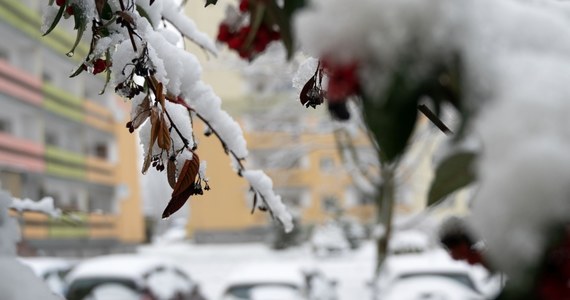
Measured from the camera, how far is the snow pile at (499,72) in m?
0.42

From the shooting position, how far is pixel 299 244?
24.3 meters

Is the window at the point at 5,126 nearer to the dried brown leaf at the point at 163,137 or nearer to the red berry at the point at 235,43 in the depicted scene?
the red berry at the point at 235,43

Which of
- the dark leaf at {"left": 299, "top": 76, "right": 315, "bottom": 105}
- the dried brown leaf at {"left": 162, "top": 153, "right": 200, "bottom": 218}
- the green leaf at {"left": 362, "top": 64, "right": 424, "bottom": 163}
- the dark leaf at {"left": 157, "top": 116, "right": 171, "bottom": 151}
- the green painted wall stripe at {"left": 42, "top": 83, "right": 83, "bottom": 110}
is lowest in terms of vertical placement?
the green leaf at {"left": 362, "top": 64, "right": 424, "bottom": 163}

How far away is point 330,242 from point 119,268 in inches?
545

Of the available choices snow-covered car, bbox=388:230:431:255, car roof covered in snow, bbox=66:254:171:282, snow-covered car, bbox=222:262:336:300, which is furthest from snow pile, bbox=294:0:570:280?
snow-covered car, bbox=388:230:431:255

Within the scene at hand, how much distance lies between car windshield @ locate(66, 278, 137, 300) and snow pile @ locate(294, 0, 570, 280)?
6.14 metres

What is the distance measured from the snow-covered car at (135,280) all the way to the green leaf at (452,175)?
18.0 ft

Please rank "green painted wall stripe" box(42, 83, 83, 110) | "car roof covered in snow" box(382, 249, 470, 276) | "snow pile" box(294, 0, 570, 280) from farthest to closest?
"green painted wall stripe" box(42, 83, 83, 110) < "car roof covered in snow" box(382, 249, 470, 276) < "snow pile" box(294, 0, 570, 280)

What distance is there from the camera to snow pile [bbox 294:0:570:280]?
16.6 inches

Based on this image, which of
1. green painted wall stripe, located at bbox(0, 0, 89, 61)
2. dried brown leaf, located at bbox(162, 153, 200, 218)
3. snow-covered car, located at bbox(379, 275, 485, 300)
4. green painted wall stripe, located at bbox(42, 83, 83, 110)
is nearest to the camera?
dried brown leaf, located at bbox(162, 153, 200, 218)

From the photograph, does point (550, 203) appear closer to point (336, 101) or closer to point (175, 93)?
point (336, 101)

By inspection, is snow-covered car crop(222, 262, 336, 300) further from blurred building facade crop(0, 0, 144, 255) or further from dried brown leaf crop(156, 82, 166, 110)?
blurred building facade crop(0, 0, 144, 255)

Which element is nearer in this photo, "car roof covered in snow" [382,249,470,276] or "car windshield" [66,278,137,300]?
"car windshield" [66,278,137,300]

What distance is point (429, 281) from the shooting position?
6.46 m
